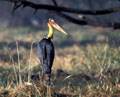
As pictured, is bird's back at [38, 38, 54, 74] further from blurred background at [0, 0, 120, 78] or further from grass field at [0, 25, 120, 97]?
blurred background at [0, 0, 120, 78]

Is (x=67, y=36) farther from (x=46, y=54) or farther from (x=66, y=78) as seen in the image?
(x=66, y=78)

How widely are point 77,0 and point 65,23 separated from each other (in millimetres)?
2612

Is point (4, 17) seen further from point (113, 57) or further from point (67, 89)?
point (67, 89)

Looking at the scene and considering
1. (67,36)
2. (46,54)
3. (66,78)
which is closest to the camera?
(66,78)

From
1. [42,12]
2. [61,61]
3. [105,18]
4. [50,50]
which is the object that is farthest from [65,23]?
[50,50]

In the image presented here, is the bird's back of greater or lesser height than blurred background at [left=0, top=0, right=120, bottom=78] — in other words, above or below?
above

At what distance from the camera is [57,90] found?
6977mm

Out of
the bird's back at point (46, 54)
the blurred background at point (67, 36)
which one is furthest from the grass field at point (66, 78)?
the bird's back at point (46, 54)

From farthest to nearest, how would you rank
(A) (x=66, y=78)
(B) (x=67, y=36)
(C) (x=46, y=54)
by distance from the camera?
1. (B) (x=67, y=36)
2. (C) (x=46, y=54)
3. (A) (x=66, y=78)

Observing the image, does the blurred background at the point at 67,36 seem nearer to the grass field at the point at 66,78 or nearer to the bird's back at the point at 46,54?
the grass field at the point at 66,78

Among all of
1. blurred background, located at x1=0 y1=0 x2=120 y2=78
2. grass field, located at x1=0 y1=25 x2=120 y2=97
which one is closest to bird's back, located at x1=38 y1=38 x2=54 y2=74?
grass field, located at x1=0 y1=25 x2=120 y2=97

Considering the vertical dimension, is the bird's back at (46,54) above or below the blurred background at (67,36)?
above

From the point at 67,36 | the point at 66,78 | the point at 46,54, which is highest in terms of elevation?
the point at 46,54

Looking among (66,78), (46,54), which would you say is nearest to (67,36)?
(46,54)
